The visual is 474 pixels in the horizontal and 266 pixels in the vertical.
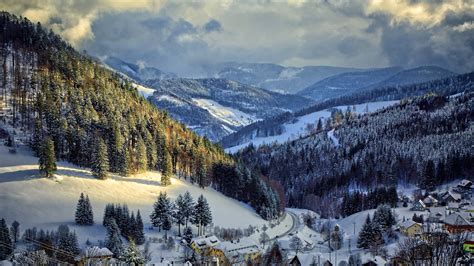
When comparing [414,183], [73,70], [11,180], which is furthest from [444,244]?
[414,183]

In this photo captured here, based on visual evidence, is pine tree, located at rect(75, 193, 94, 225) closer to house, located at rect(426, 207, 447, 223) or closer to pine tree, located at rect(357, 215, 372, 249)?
pine tree, located at rect(357, 215, 372, 249)

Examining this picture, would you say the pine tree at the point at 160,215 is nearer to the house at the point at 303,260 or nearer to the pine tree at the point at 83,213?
the pine tree at the point at 83,213

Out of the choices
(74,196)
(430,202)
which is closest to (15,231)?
(74,196)

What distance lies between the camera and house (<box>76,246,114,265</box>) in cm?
7112

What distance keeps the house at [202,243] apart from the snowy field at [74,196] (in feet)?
36.0

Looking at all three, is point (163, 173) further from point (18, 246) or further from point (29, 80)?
point (29, 80)

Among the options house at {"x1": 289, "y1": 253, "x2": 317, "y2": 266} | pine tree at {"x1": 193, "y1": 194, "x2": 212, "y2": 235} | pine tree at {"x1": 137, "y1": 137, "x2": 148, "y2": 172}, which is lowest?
house at {"x1": 289, "y1": 253, "x2": 317, "y2": 266}

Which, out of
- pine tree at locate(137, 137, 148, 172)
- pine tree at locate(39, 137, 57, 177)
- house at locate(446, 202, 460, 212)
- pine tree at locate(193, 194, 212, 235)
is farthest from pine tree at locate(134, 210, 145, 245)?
house at locate(446, 202, 460, 212)

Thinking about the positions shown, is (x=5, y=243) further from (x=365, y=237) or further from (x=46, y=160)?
(x=365, y=237)

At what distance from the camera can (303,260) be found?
78.8 metres

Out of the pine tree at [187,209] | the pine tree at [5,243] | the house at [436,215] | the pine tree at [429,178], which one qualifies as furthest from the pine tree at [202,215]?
the pine tree at [429,178]

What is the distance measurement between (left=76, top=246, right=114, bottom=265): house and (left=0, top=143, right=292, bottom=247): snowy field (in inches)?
435

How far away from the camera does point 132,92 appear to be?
564 ft

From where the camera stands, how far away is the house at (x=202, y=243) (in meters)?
87.8
